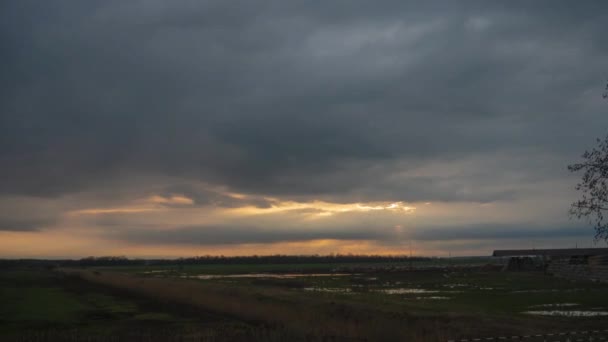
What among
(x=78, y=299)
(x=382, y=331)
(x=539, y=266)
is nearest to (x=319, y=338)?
(x=382, y=331)

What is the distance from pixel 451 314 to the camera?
36.8m

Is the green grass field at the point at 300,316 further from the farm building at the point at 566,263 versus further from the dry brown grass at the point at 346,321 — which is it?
the farm building at the point at 566,263

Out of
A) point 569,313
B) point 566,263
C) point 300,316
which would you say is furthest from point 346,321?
point 566,263

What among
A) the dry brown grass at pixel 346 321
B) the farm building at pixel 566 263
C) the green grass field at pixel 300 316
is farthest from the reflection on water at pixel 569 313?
the farm building at pixel 566 263

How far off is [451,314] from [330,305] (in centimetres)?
1107

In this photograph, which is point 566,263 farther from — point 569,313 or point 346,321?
point 346,321

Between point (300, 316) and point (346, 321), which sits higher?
point (346, 321)

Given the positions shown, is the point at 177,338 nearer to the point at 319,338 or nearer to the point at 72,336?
the point at 72,336

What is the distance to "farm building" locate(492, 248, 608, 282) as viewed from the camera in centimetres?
Result: 7409

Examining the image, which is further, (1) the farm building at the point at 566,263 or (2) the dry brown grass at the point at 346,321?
(1) the farm building at the point at 566,263

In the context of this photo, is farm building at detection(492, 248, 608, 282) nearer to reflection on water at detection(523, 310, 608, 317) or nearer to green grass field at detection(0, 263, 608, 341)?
green grass field at detection(0, 263, 608, 341)

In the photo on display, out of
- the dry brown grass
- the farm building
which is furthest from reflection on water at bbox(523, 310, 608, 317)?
the farm building

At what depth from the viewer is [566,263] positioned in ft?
285

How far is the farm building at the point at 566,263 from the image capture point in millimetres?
74088
